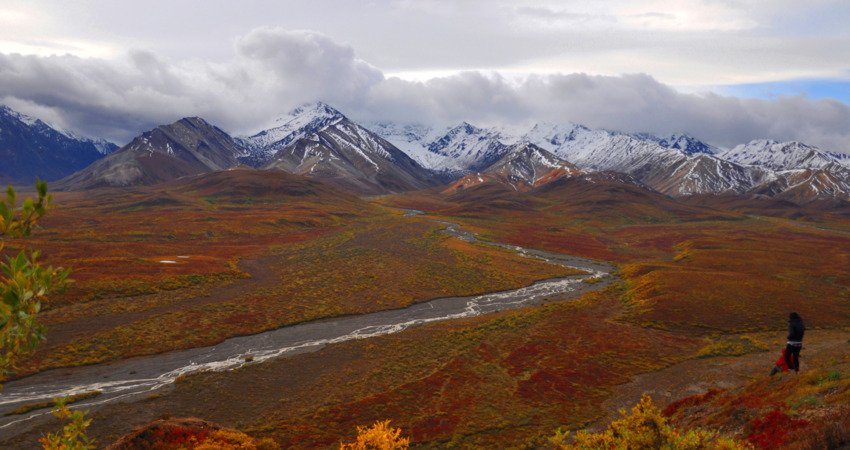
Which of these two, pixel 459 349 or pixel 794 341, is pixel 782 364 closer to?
pixel 794 341

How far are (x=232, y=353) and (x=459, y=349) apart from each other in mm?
18718

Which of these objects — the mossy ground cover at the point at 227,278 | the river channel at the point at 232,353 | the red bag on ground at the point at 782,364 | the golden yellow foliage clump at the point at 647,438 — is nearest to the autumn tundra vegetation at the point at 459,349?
the golden yellow foliage clump at the point at 647,438

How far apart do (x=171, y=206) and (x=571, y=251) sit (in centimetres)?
14032

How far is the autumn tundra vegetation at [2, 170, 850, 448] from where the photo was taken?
17172 mm

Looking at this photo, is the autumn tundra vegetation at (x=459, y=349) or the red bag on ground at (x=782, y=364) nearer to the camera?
the autumn tundra vegetation at (x=459, y=349)

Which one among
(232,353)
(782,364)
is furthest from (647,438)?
(232,353)

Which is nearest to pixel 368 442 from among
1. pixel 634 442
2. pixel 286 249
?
pixel 634 442

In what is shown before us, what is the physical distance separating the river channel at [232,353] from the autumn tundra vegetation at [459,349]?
147cm

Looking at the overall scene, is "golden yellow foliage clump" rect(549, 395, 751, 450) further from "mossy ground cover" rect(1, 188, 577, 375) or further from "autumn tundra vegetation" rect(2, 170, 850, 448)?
"mossy ground cover" rect(1, 188, 577, 375)

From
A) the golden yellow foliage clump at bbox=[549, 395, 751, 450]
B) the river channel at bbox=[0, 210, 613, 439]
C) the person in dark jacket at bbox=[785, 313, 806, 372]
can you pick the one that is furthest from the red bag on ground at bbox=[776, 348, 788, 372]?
the river channel at bbox=[0, 210, 613, 439]

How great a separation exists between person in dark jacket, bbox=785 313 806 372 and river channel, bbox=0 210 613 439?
29216 millimetres

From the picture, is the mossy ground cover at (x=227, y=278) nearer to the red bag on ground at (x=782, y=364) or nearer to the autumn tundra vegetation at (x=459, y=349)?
the autumn tundra vegetation at (x=459, y=349)

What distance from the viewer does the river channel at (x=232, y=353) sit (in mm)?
26734

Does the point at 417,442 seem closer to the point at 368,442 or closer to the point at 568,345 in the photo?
the point at 368,442
